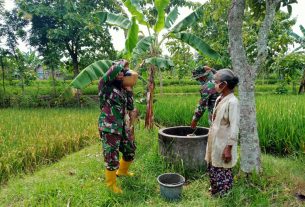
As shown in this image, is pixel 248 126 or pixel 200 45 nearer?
pixel 248 126

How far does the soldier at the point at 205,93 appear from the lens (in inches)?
160

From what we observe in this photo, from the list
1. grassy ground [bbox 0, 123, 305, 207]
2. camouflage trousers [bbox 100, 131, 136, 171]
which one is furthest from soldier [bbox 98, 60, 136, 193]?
grassy ground [bbox 0, 123, 305, 207]

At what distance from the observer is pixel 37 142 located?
5035 mm

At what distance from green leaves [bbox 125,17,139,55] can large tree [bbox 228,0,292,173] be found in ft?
6.07

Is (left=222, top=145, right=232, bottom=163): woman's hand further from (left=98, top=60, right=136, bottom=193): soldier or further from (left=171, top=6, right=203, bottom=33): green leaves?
(left=171, top=6, right=203, bottom=33): green leaves

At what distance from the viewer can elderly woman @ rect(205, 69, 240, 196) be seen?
2.87 m

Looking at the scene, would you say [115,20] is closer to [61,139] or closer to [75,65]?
[61,139]

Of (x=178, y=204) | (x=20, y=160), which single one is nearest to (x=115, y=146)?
(x=178, y=204)

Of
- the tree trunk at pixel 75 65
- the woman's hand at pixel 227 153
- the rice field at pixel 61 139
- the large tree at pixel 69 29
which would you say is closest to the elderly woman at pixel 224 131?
the woman's hand at pixel 227 153

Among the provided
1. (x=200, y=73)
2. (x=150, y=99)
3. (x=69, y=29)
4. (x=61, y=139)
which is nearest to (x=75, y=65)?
(x=69, y=29)

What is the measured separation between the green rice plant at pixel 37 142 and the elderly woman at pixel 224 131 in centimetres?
299

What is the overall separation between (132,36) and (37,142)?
2527 mm

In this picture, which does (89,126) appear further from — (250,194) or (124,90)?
(250,194)

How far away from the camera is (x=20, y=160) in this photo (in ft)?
14.2
